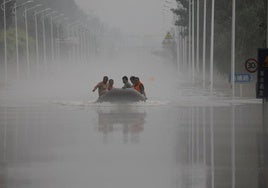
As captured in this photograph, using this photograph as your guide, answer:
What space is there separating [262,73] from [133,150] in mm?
11236

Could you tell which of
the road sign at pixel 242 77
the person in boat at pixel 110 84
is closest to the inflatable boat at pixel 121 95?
the person in boat at pixel 110 84

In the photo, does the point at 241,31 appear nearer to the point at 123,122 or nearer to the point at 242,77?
the point at 242,77

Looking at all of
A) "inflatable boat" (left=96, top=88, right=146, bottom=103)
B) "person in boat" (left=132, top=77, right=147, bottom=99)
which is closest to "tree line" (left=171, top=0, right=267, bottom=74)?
"person in boat" (left=132, top=77, right=147, bottom=99)

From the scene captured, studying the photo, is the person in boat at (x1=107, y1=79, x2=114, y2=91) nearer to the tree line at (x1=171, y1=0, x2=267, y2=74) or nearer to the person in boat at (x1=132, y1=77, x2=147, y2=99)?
the person in boat at (x1=132, y1=77, x2=147, y2=99)

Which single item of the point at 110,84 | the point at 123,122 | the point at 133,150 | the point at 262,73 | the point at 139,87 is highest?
the point at 262,73

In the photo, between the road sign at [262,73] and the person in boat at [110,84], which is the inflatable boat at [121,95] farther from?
the road sign at [262,73]

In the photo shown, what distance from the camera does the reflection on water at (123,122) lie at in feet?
85.5

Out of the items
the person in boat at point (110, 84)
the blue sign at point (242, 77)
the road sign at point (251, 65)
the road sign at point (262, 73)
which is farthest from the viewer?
the blue sign at point (242, 77)

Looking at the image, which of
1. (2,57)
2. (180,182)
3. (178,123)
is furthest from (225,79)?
(180,182)

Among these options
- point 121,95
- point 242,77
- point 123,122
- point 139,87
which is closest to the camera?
point 123,122

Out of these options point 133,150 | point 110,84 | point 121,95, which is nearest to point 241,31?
point 110,84

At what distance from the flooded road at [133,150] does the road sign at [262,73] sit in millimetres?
886

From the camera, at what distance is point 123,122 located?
Answer: 3120 cm

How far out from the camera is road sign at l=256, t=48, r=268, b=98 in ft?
100
